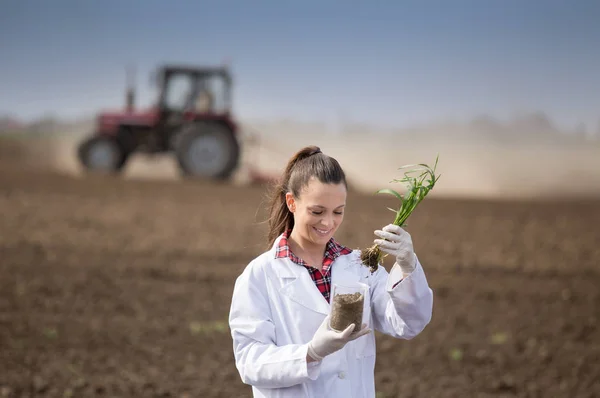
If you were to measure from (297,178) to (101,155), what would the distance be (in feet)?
56.7

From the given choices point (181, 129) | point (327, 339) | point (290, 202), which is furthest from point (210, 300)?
point (181, 129)

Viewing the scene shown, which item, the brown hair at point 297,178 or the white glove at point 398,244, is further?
the brown hair at point 297,178

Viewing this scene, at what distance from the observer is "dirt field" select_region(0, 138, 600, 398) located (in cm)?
577

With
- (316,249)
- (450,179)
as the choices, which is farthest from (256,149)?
(316,249)

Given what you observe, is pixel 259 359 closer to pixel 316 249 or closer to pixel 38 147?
pixel 316 249

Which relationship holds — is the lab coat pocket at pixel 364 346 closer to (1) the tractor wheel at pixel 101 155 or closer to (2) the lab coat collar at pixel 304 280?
(2) the lab coat collar at pixel 304 280

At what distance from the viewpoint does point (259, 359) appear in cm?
240

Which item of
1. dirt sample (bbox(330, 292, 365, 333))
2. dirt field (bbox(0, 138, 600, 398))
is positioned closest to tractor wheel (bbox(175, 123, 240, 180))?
dirt field (bbox(0, 138, 600, 398))

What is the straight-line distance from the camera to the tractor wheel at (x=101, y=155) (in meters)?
19.1

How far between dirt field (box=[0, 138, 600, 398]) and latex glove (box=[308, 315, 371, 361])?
1.00 m

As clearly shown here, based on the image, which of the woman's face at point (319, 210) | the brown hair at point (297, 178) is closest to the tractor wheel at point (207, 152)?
the brown hair at point (297, 178)

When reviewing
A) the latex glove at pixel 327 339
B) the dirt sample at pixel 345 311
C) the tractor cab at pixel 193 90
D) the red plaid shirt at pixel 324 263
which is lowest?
the latex glove at pixel 327 339

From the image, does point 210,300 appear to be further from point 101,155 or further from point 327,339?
point 101,155

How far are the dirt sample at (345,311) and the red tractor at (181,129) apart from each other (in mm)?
15692
